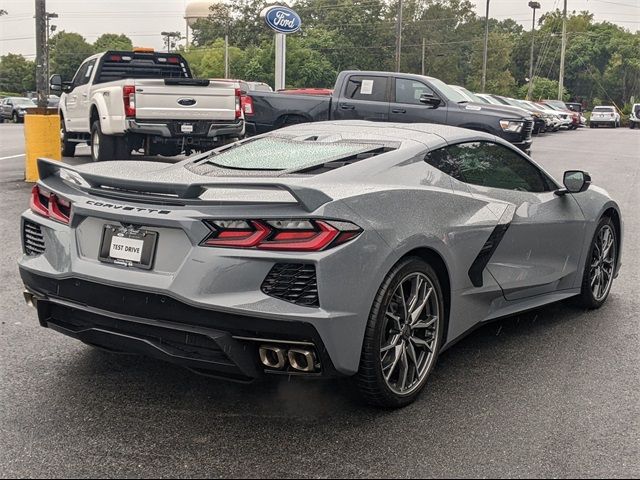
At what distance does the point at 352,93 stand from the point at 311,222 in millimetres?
13305

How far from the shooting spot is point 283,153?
4.67m

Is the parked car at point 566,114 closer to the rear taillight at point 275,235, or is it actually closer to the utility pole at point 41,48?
the utility pole at point 41,48

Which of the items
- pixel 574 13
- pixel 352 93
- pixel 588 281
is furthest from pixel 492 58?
pixel 588 281

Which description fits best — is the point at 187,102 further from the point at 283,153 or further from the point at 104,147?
the point at 283,153

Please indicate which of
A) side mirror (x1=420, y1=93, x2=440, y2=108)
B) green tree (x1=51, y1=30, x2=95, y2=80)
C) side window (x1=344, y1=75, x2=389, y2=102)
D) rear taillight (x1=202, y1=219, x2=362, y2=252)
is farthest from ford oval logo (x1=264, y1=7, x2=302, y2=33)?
green tree (x1=51, y1=30, x2=95, y2=80)

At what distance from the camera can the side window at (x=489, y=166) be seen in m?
4.59

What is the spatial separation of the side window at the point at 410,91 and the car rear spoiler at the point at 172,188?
12497mm

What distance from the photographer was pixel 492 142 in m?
5.14

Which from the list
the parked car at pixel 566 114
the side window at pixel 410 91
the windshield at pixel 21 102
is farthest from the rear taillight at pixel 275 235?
the windshield at pixel 21 102

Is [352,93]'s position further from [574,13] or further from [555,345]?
[574,13]

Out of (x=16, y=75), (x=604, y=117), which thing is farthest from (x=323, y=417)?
(x=16, y=75)

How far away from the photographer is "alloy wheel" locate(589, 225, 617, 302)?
19.5 ft

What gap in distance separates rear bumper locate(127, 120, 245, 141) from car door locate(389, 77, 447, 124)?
369 cm

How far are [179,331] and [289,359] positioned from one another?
51 centimetres
